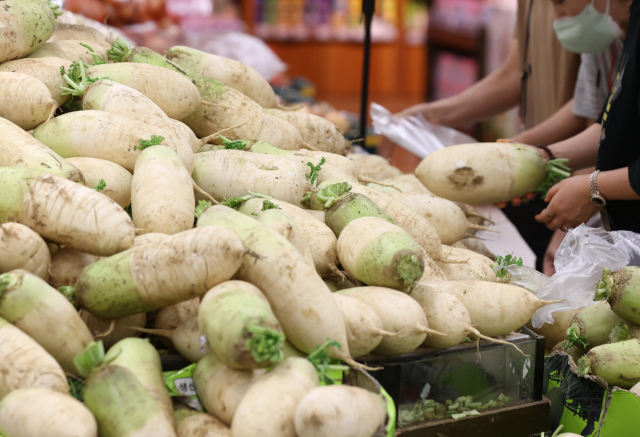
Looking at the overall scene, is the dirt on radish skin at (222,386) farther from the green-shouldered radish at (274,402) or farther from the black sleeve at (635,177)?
the black sleeve at (635,177)

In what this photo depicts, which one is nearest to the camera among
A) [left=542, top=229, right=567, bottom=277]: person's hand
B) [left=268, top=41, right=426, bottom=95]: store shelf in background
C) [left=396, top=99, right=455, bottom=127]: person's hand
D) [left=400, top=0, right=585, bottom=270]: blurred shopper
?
[left=542, top=229, right=567, bottom=277]: person's hand

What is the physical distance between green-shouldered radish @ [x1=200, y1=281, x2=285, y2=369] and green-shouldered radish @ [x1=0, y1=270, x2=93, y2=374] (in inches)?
10.4

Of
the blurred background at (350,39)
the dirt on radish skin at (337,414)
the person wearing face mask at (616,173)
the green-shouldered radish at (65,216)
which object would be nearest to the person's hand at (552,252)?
the person wearing face mask at (616,173)

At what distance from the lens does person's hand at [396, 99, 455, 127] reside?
11.4 feet

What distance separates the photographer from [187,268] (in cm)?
119

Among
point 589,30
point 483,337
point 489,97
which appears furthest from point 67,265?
point 489,97

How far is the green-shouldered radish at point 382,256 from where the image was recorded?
4.60ft

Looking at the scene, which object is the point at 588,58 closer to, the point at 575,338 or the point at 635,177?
the point at 635,177

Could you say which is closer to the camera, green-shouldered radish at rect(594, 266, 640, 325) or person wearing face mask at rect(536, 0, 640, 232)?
green-shouldered radish at rect(594, 266, 640, 325)

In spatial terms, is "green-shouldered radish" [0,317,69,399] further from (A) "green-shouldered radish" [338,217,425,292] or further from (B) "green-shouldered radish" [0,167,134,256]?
(A) "green-shouldered radish" [338,217,425,292]

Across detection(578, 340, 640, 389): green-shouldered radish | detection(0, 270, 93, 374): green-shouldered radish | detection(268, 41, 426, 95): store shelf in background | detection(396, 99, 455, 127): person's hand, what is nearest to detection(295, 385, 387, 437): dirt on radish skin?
detection(0, 270, 93, 374): green-shouldered radish

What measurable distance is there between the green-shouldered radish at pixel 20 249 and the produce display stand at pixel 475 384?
0.72 m

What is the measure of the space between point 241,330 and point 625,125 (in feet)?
5.84

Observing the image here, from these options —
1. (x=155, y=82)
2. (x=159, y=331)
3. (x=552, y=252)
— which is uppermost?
(x=155, y=82)
